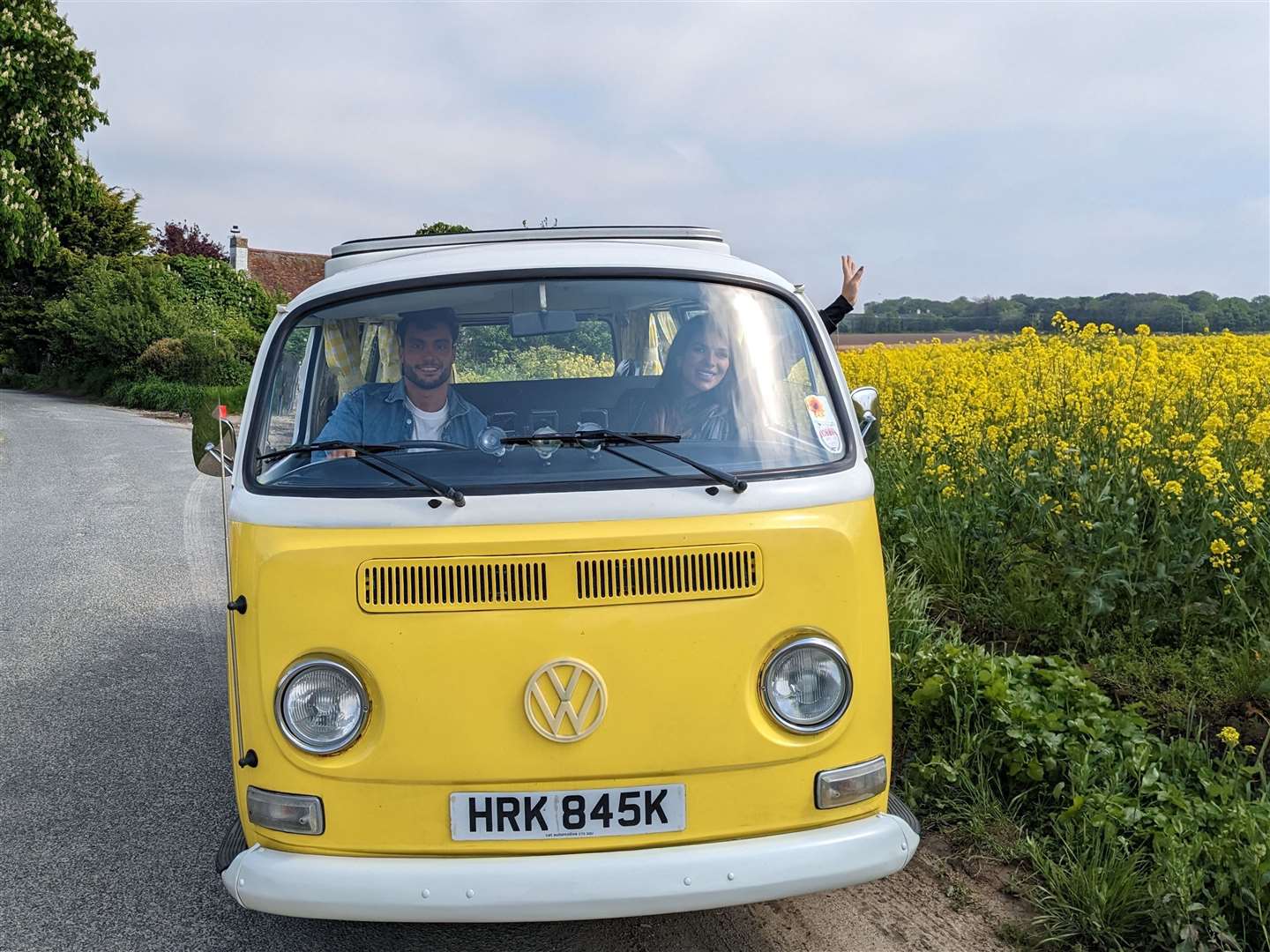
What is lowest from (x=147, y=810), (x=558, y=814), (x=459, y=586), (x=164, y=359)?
(x=147, y=810)

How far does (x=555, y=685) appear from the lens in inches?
110

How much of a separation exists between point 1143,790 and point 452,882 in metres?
2.36

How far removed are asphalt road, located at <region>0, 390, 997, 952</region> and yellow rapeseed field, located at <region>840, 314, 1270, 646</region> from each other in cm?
189

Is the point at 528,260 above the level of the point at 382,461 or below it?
above

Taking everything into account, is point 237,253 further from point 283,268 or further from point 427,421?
point 427,421

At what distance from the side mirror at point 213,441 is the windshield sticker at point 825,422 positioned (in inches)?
72.9

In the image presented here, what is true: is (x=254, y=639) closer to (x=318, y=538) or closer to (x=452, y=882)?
(x=318, y=538)

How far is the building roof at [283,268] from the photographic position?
53.0 meters

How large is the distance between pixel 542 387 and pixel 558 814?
4.61 ft

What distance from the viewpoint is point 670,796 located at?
2.86m

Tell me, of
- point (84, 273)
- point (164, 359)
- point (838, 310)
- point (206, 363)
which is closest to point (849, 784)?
point (838, 310)

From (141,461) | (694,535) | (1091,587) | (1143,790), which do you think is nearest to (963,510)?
(1091,587)

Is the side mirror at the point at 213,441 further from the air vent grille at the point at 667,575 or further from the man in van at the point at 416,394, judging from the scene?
the air vent grille at the point at 667,575

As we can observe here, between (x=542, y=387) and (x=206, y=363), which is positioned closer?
(x=542, y=387)
